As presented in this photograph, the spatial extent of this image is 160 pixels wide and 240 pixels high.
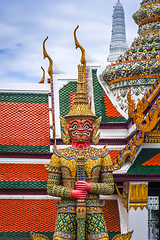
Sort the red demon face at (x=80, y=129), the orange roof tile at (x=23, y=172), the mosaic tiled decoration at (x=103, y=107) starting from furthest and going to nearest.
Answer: the mosaic tiled decoration at (x=103, y=107), the orange roof tile at (x=23, y=172), the red demon face at (x=80, y=129)

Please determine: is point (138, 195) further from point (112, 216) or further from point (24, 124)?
point (24, 124)

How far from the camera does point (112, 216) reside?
12414mm

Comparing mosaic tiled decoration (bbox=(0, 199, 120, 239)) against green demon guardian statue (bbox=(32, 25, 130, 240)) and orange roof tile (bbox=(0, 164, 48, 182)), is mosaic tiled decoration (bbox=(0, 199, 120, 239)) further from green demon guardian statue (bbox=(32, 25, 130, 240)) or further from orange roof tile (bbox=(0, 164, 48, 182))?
green demon guardian statue (bbox=(32, 25, 130, 240))

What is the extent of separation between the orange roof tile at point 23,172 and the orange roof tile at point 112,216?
176 cm

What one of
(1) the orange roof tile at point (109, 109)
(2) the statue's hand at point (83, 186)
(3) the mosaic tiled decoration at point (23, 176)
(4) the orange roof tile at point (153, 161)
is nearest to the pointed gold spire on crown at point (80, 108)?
(2) the statue's hand at point (83, 186)

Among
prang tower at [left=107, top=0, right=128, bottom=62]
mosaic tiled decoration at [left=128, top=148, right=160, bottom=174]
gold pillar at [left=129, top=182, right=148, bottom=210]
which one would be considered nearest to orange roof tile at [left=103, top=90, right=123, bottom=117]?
mosaic tiled decoration at [left=128, top=148, right=160, bottom=174]

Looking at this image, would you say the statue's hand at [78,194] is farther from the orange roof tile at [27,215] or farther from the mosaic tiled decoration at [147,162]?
the orange roof tile at [27,215]

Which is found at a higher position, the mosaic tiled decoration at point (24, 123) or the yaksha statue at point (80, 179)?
the mosaic tiled decoration at point (24, 123)

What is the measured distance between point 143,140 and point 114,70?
374 centimetres

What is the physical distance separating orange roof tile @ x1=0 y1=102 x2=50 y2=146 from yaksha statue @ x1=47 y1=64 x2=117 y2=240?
3599 millimetres

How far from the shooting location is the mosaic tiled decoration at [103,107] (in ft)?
46.7

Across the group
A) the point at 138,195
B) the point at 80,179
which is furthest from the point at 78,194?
the point at 138,195

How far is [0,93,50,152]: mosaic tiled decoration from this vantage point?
1373 cm

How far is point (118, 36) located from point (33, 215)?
182ft
